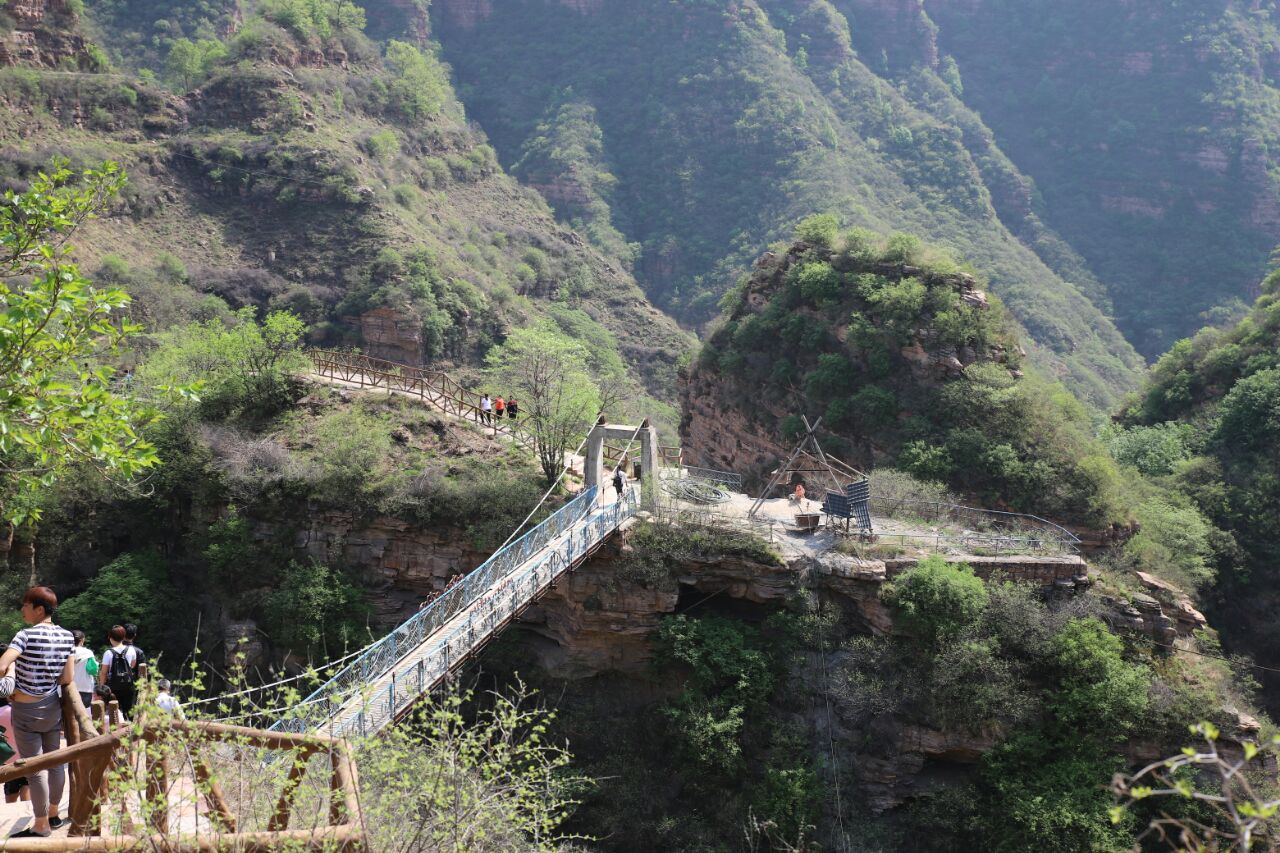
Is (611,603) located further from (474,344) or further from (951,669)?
(474,344)

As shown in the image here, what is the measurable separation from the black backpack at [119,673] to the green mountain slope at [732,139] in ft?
223

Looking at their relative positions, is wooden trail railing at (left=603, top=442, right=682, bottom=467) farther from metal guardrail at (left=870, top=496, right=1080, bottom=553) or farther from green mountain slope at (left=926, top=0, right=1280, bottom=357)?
green mountain slope at (left=926, top=0, right=1280, bottom=357)

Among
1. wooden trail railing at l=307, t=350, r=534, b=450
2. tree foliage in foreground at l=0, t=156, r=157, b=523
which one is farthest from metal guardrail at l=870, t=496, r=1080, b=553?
tree foliage in foreground at l=0, t=156, r=157, b=523

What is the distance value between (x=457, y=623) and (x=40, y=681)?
11.7 m

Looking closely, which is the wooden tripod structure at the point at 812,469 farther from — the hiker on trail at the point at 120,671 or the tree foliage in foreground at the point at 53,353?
the tree foliage in foreground at the point at 53,353

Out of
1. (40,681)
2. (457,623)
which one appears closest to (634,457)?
(457,623)

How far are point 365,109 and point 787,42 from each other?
170ft

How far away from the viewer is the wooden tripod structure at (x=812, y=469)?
25.5m

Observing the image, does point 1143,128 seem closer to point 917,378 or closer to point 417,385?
point 917,378

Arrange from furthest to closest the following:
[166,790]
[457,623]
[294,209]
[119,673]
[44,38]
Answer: [44,38] < [294,209] < [457,623] < [119,673] < [166,790]

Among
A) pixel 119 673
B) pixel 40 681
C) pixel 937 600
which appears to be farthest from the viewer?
pixel 937 600

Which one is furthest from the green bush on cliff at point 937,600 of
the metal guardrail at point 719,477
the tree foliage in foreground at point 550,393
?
the tree foliage in foreground at point 550,393

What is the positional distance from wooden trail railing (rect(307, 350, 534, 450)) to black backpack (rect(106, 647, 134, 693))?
17705 mm

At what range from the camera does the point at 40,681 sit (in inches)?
354
